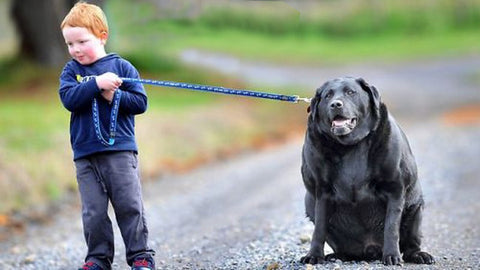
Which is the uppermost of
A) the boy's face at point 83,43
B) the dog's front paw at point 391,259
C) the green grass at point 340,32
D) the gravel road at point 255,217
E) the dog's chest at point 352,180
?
the boy's face at point 83,43

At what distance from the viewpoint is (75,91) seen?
727cm

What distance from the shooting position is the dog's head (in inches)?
283

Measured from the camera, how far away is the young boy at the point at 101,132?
7270 millimetres

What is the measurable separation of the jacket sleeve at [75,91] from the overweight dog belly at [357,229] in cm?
193

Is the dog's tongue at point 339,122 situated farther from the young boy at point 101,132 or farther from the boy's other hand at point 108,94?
the boy's other hand at point 108,94

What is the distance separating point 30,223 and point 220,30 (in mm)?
29209

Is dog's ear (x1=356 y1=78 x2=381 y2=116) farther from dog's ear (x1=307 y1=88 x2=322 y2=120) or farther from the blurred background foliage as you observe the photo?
the blurred background foliage

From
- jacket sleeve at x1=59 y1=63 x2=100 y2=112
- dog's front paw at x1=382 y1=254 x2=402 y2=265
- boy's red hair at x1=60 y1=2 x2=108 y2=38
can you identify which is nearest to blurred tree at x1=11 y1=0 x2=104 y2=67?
jacket sleeve at x1=59 y1=63 x2=100 y2=112

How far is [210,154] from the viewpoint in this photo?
1938cm

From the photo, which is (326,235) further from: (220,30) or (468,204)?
(220,30)

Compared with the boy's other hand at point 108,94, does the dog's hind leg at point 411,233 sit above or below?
below

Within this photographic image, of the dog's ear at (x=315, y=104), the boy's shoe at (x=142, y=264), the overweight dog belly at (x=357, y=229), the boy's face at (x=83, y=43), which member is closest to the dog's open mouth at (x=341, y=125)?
the dog's ear at (x=315, y=104)

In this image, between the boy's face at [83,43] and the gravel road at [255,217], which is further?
the gravel road at [255,217]

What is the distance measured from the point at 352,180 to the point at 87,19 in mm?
2192
